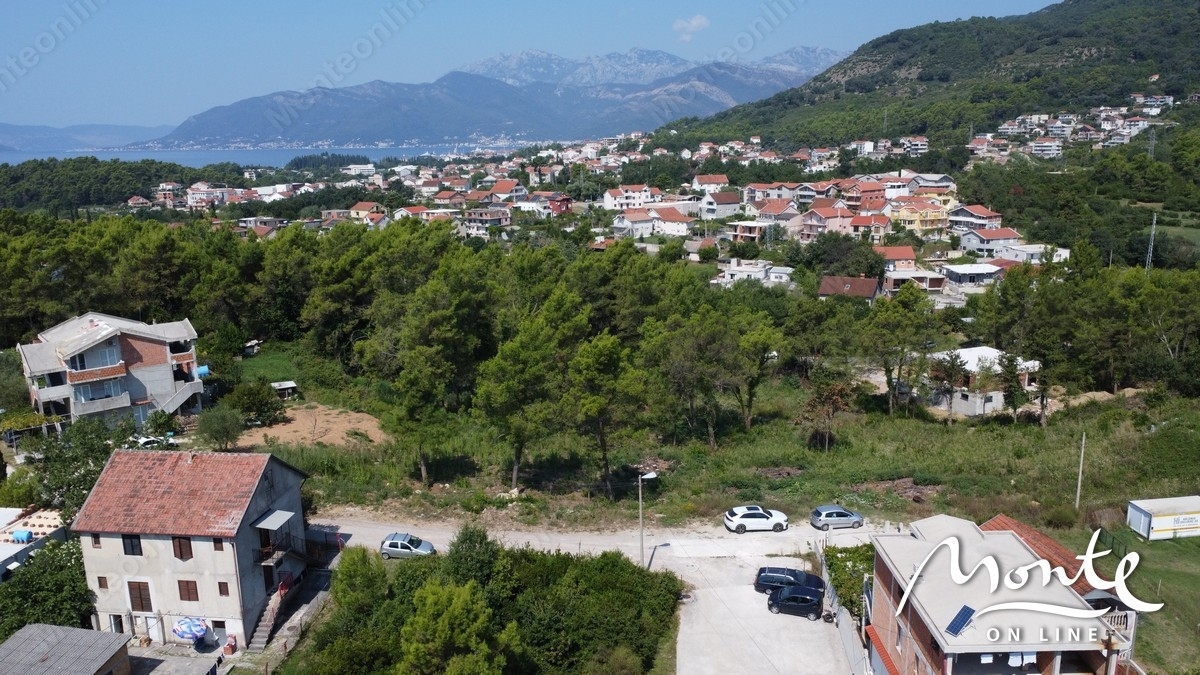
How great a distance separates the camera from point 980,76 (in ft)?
426

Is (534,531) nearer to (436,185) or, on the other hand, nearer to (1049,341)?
(1049,341)

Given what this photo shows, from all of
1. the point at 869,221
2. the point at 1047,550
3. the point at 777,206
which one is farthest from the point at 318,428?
the point at 777,206

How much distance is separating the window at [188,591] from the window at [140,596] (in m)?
0.57

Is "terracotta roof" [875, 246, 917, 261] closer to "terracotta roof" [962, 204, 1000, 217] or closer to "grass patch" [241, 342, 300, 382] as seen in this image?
"terracotta roof" [962, 204, 1000, 217]

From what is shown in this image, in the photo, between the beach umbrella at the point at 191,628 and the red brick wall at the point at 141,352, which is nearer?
the beach umbrella at the point at 191,628

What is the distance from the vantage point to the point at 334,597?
44.8ft

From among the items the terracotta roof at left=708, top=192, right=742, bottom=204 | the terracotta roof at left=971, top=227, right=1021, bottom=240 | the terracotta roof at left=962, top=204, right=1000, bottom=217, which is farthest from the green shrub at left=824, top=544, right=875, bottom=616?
the terracotta roof at left=708, top=192, right=742, bottom=204

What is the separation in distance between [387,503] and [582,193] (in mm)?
69866

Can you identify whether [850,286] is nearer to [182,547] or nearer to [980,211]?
[980,211]

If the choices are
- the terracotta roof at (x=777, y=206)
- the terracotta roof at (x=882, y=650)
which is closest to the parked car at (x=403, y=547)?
the terracotta roof at (x=882, y=650)

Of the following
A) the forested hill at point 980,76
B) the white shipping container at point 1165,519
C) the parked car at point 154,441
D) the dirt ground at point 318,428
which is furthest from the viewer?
the forested hill at point 980,76

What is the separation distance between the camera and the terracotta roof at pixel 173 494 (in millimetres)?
13414

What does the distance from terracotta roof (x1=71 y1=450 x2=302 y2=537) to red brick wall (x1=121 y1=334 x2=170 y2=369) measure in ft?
31.5

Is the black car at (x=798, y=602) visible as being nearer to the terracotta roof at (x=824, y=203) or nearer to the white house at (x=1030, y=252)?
the white house at (x=1030, y=252)
